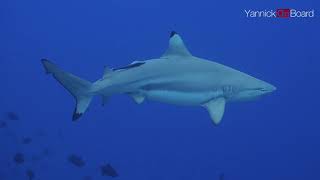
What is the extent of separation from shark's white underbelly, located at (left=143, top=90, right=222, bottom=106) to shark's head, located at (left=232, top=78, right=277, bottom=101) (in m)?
0.32

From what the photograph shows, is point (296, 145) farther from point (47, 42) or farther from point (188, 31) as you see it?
point (47, 42)

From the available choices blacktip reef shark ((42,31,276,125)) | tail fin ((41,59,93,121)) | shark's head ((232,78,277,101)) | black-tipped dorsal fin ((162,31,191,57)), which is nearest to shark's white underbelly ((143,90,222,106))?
blacktip reef shark ((42,31,276,125))

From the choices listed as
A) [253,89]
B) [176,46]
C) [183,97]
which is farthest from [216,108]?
[176,46]

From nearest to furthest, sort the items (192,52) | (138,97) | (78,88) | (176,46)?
1. (138,97)
2. (176,46)
3. (78,88)
4. (192,52)

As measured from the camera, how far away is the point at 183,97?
6.10 meters

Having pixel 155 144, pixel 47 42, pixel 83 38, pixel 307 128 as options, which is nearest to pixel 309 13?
pixel 307 128

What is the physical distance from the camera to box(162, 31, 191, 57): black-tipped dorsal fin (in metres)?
6.02

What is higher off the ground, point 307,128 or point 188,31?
point 188,31

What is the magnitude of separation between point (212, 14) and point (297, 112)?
12.5 feet

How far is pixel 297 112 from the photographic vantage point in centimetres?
1380

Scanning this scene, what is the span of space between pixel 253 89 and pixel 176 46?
1.17 metres

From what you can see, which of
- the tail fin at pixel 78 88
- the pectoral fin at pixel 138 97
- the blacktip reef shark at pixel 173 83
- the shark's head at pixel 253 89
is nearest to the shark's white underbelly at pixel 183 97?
the blacktip reef shark at pixel 173 83

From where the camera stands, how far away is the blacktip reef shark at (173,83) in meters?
5.91

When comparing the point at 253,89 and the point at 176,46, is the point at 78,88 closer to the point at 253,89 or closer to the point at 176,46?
the point at 176,46
